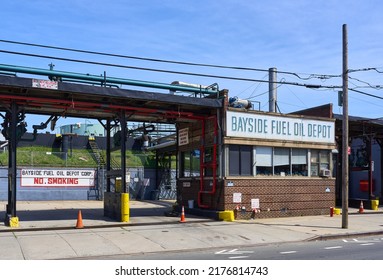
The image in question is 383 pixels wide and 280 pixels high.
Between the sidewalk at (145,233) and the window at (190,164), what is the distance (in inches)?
104

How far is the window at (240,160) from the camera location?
20.9m

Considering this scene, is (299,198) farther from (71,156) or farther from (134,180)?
(71,156)

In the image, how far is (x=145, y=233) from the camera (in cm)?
1617

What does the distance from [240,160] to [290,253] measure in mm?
8615

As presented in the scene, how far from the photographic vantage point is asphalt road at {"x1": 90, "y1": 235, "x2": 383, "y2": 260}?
39.4ft

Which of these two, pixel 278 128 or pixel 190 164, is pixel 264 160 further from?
pixel 190 164

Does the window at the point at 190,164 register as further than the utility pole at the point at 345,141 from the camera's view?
Yes

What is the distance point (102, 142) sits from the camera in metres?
→ 44.1

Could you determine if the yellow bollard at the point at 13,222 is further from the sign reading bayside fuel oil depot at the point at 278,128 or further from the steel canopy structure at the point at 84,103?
the sign reading bayside fuel oil depot at the point at 278,128

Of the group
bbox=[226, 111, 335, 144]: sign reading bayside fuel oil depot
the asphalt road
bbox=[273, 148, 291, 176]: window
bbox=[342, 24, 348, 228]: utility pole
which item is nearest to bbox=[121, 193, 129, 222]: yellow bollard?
bbox=[226, 111, 335, 144]: sign reading bayside fuel oil depot

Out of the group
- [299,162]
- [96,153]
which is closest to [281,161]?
[299,162]

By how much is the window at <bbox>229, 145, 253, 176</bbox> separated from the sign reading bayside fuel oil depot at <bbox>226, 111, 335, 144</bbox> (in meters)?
0.60

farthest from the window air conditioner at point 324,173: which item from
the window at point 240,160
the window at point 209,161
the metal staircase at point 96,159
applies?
the metal staircase at point 96,159
